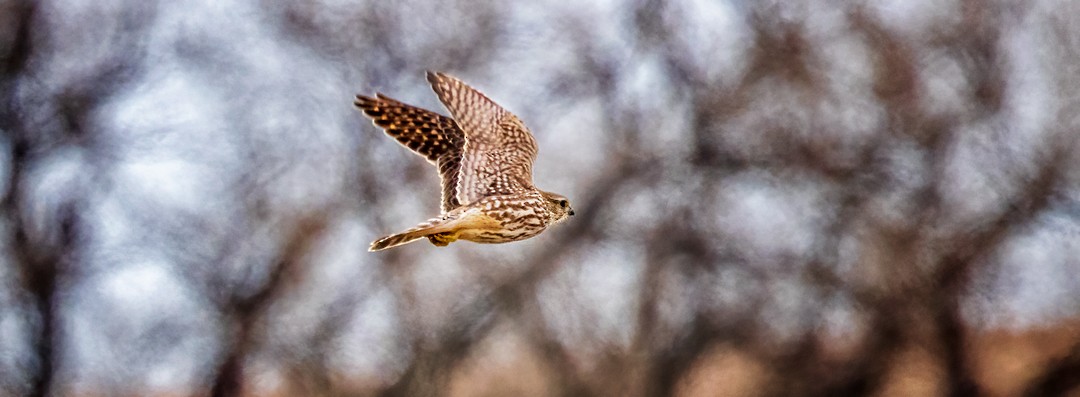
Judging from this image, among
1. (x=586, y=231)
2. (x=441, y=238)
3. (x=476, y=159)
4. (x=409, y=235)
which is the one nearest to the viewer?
(x=409, y=235)

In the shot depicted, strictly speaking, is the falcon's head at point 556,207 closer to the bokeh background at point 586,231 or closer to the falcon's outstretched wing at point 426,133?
the falcon's outstretched wing at point 426,133

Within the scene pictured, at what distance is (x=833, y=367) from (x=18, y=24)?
392 centimetres

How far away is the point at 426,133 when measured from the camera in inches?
72.7

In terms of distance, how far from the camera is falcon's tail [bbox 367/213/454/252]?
1.29 meters

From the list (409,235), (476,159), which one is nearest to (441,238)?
(409,235)

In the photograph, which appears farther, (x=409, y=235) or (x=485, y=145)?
(x=485, y=145)

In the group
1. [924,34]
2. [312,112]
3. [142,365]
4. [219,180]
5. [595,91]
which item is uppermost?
[924,34]

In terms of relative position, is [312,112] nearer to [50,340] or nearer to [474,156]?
[50,340]

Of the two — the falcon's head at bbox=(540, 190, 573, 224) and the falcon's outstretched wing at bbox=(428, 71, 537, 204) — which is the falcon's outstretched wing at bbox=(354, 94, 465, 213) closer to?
the falcon's outstretched wing at bbox=(428, 71, 537, 204)

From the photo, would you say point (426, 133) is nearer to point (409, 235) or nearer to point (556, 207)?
point (556, 207)

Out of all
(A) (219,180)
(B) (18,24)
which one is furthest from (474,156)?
(B) (18,24)

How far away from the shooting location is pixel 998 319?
4.17 metres

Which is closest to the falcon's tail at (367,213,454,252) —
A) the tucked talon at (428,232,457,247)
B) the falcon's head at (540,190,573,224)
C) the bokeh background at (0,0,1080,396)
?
the tucked talon at (428,232,457,247)

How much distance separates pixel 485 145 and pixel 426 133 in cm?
11
